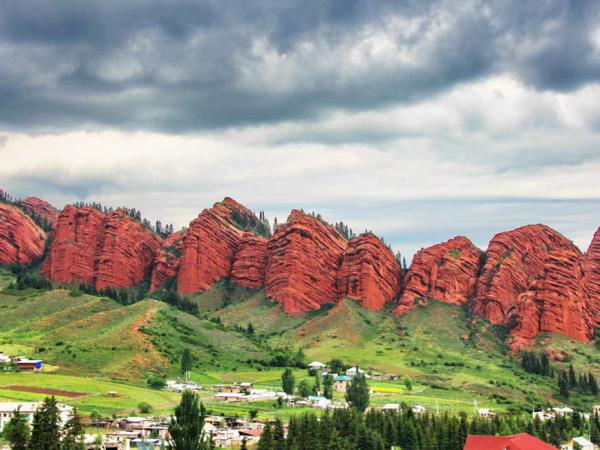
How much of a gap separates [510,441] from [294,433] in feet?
118

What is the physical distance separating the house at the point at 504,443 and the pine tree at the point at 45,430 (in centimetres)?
5750

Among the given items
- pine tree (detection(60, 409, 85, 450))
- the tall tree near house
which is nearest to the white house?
pine tree (detection(60, 409, 85, 450))

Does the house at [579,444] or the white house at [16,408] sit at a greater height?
the white house at [16,408]

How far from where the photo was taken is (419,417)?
174 meters

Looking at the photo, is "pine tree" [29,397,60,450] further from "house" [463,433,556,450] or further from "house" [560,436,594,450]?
"house" [560,436,594,450]

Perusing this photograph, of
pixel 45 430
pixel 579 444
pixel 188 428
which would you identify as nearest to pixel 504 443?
pixel 579 444

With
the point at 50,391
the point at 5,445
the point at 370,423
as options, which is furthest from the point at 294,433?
the point at 50,391

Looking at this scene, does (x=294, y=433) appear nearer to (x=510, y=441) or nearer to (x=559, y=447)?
(x=510, y=441)

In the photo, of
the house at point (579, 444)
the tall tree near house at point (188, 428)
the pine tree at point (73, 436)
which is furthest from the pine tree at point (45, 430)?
the house at point (579, 444)

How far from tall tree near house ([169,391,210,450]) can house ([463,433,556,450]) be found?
39428 millimetres

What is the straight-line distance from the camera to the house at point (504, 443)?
128500 mm

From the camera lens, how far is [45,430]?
401 feet

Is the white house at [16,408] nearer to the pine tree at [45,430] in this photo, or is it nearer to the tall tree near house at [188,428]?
the pine tree at [45,430]

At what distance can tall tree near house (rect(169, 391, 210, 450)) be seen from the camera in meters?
119
